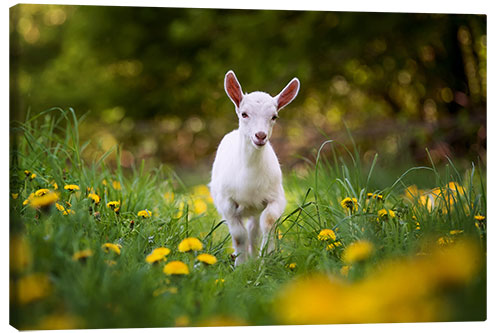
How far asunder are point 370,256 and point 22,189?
2.15 metres

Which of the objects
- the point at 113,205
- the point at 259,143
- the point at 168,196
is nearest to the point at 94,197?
the point at 113,205

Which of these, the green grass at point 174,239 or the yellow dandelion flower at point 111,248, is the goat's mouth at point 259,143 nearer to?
the green grass at point 174,239

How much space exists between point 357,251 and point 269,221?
32.7 inches

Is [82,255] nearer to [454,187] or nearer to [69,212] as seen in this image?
[69,212]

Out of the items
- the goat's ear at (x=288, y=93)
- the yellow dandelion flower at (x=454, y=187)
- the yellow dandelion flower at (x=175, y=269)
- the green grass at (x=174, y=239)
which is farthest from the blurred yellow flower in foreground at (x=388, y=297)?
the goat's ear at (x=288, y=93)

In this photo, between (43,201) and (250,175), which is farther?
(250,175)

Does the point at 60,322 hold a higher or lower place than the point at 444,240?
lower

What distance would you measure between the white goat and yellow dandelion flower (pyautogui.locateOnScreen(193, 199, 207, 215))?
32.0 inches

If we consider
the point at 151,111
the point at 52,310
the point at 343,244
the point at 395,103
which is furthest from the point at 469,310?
the point at 151,111

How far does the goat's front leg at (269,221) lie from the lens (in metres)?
4.23

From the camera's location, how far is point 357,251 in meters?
3.61

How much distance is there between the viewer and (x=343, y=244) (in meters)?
4.03

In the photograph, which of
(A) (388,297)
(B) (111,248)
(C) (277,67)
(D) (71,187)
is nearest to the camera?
(A) (388,297)

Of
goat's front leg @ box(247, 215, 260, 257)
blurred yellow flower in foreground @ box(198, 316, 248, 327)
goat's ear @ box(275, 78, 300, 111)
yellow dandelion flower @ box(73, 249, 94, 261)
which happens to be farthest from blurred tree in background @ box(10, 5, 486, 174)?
blurred yellow flower in foreground @ box(198, 316, 248, 327)
